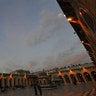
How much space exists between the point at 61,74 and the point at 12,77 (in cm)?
2398

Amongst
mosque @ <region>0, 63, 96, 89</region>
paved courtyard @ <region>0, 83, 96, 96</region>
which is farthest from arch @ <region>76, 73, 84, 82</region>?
paved courtyard @ <region>0, 83, 96, 96</region>

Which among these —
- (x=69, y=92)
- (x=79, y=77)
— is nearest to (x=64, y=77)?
(x=79, y=77)

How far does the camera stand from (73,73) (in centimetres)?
8169

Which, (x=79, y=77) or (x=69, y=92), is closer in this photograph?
(x=69, y=92)

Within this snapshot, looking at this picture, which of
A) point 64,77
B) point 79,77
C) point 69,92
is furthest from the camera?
point 64,77

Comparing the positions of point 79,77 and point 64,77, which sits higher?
point 64,77

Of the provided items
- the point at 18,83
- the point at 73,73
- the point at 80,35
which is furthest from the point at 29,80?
the point at 80,35

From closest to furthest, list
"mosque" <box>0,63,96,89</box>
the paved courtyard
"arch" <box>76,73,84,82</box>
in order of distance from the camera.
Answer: the paved courtyard, "mosque" <box>0,63,96,89</box>, "arch" <box>76,73,84,82</box>

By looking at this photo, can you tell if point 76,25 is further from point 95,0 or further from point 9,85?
point 9,85

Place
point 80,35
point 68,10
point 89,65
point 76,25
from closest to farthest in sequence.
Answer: point 68,10
point 76,25
point 80,35
point 89,65

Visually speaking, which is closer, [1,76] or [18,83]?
[1,76]

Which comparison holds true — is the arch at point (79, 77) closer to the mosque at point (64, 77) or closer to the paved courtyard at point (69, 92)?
the mosque at point (64, 77)

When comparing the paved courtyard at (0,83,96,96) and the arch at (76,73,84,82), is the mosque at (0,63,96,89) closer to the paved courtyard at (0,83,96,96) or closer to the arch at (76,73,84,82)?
the arch at (76,73,84,82)

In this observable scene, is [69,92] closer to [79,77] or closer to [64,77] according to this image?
[79,77]
